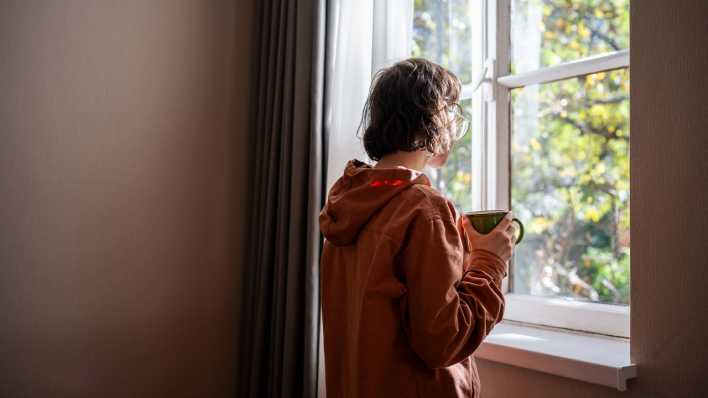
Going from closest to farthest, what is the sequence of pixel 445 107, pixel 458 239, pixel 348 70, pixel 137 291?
pixel 458 239 → pixel 445 107 → pixel 348 70 → pixel 137 291

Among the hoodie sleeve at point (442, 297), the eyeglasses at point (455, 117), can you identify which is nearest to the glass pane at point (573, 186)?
the eyeglasses at point (455, 117)

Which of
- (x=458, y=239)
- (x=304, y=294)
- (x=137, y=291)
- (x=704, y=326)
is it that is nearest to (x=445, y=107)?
(x=458, y=239)

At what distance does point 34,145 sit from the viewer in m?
1.79

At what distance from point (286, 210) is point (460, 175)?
1.91ft

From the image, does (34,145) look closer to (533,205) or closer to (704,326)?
(533,205)

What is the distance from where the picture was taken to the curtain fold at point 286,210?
1.85 metres

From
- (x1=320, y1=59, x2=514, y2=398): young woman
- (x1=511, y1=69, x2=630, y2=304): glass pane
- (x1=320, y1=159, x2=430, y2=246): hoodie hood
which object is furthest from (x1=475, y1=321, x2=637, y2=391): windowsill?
(x1=320, y1=159, x2=430, y2=246): hoodie hood

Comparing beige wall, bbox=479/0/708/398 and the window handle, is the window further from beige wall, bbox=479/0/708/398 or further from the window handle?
beige wall, bbox=479/0/708/398

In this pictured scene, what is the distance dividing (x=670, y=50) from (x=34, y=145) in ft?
5.56

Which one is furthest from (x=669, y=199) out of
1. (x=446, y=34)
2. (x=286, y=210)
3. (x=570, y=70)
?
(x=286, y=210)

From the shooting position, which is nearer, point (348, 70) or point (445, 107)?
point (445, 107)

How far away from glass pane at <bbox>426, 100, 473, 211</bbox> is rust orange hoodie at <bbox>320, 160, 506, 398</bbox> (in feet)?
2.59

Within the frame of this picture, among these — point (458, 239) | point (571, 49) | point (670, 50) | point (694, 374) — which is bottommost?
point (694, 374)

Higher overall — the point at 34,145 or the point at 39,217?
the point at 34,145
